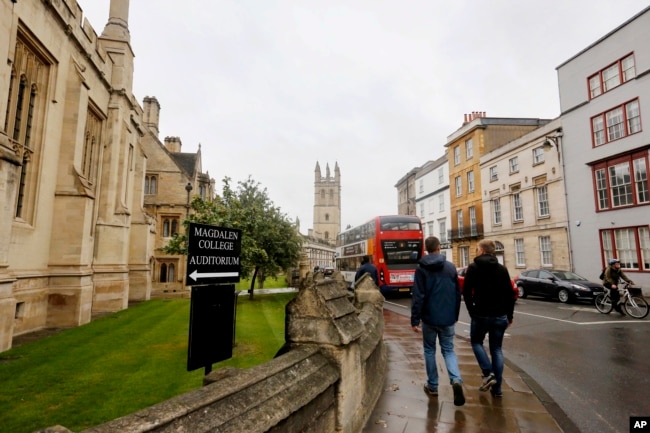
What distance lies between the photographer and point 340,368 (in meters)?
2.95

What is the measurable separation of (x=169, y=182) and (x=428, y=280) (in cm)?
2818

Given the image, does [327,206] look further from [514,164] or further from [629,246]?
[629,246]

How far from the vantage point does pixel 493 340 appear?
4676 millimetres

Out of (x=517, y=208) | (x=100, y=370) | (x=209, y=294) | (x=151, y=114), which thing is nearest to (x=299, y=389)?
(x=209, y=294)

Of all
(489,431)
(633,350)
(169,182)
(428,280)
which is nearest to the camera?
(489,431)

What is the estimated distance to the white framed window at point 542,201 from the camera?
2292 cm

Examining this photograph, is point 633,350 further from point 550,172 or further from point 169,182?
point 169,182

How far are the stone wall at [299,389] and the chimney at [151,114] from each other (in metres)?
31.8

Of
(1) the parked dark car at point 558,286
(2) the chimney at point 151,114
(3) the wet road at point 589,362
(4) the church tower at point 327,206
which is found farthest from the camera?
(4) the church tower at point 327,206

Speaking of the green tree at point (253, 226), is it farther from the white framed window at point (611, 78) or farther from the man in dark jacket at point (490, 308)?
the white framed window at point (611, 78)

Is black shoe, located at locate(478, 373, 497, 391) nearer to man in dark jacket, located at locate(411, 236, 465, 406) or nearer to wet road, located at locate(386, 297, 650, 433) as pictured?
man in dark jacket, located at locate(411, 236, 465, 406)

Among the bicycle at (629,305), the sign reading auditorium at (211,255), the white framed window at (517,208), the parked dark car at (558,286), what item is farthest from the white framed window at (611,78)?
the sign reading auditorium at (211,255)

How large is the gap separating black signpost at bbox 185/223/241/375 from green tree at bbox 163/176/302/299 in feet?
40.2

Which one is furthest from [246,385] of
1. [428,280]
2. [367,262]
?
[367,262]
